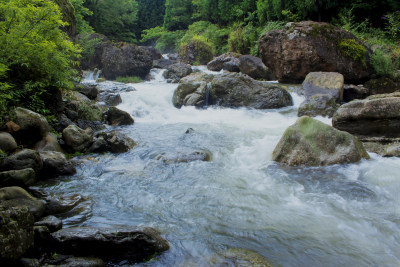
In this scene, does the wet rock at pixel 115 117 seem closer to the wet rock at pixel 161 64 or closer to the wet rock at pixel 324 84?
the wet rock at pixel 324 84

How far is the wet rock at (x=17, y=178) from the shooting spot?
4.12 m

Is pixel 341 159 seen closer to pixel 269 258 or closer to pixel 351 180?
pixel 351 180

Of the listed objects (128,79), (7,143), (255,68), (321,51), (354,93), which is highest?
(321,51)

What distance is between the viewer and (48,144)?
615 cm

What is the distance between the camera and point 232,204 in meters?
4.49

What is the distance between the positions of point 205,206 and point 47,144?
4.06 meters

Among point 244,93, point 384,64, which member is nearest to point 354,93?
point 384,64

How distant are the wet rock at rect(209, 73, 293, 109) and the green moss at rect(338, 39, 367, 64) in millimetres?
3255

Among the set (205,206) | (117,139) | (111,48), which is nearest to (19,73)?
(117,139)

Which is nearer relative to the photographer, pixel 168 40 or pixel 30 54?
pixel 30 54

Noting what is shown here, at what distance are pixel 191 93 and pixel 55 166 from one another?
27.2 ft

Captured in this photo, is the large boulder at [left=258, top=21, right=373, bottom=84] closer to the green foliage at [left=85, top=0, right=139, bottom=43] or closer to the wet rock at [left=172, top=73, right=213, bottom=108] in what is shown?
the wet rock at [left=172, top=73, right=213, bottom=108]

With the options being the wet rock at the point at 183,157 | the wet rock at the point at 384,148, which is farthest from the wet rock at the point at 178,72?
the wet rock at the point at 384,148

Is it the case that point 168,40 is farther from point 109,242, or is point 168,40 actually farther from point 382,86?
point 109,242
